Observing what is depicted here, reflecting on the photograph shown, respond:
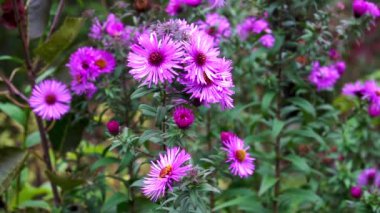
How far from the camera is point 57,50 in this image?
193 centimetres

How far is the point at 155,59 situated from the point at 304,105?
83 cm

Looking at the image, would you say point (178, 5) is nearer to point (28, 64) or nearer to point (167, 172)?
point (28, 64)

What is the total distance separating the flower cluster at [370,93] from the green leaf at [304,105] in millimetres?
287

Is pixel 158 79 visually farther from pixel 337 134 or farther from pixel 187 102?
pixel 337 134

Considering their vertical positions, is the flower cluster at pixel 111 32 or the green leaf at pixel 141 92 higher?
the flower cluster at pixel 111 32

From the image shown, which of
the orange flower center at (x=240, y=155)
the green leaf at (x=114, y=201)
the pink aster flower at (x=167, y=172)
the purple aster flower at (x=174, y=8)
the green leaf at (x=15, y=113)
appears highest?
the purple aster flower at (x=174, y=8)

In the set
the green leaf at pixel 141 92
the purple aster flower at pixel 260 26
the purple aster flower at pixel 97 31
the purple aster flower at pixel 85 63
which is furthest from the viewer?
the purple aster flower at pixel 260 26

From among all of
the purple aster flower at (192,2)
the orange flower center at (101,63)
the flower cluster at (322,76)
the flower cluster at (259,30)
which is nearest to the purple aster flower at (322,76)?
the flower cluster at (322,76)

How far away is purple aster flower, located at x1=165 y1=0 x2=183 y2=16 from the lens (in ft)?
6.21

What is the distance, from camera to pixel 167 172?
1.22m

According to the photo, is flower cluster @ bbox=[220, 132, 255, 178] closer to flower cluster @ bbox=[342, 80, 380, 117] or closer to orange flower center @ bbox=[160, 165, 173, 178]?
orange flower center @ bbox=[160, 165, 173, 178]

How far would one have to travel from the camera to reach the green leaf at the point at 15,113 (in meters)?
1.99

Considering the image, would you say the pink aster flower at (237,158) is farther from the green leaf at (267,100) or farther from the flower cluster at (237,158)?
the green leaf at (267,100)

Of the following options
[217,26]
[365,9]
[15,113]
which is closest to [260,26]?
[217,26]
